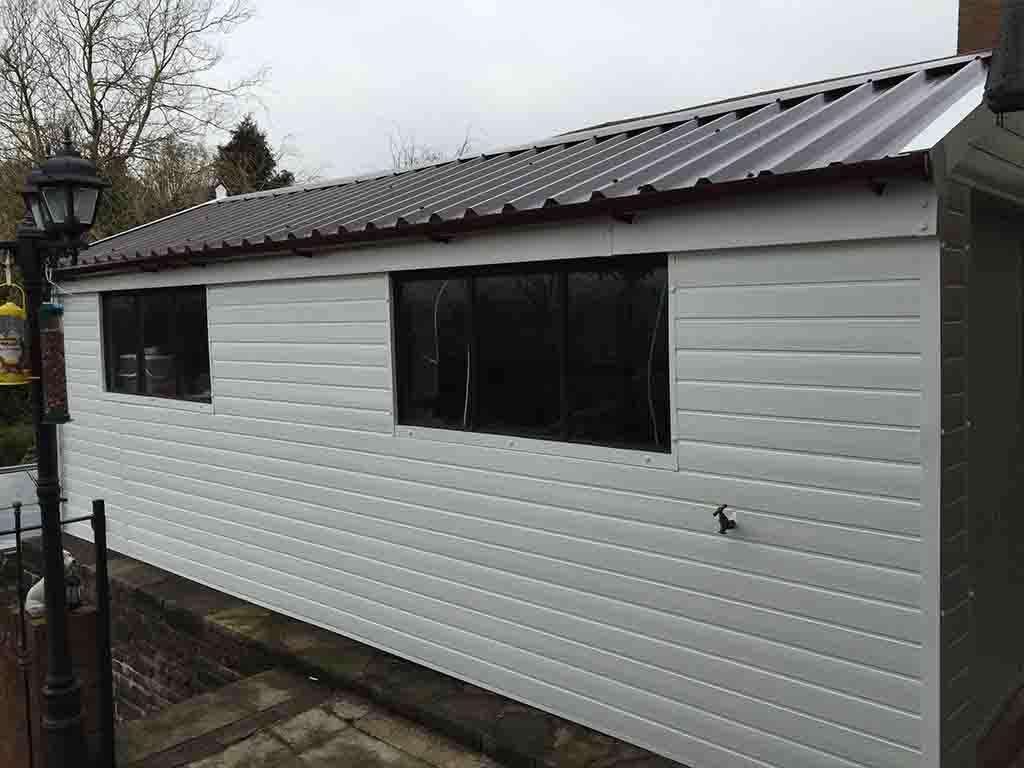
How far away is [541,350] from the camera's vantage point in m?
4.63

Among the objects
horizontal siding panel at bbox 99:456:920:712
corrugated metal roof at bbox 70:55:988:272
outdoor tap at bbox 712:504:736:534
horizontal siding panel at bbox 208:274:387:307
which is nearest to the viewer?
horizontal siding panel at bbox 99:456:920:712

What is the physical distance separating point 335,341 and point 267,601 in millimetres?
2224

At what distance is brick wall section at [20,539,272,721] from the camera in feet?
20.7

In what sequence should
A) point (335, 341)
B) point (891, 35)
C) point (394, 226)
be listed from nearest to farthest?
point (394, 226)
point (335, 341)
point (891, 35)

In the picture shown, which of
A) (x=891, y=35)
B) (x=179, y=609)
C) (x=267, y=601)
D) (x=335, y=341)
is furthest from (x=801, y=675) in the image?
(x=891, y=35)

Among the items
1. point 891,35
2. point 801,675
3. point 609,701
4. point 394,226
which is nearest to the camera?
point 801,675

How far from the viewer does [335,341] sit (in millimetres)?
5914

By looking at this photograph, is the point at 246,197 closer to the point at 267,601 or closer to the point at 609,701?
the point at 267,601

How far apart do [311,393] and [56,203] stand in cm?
227

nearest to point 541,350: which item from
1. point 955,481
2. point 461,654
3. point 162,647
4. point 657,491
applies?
point 657,491

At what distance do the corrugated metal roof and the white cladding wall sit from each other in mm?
377

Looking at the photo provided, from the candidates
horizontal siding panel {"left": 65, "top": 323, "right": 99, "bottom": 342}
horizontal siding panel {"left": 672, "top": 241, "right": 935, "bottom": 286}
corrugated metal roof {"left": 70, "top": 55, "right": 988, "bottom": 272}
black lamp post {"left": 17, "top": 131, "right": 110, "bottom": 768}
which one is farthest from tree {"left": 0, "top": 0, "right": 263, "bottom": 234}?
horizontal siding panel {"left": 672, "top": 241, "right": 935, "bottom": 286}

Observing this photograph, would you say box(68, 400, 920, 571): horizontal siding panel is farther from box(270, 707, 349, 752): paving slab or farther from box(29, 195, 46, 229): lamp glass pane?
box(29, 195, 46, 229): lamp glass pane

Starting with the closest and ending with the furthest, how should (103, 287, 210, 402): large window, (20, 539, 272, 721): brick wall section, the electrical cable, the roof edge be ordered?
the roof edge → the electrical cable → (20, 539, 272, 721): brick wall section → (103, 287, 210, 402): large window
